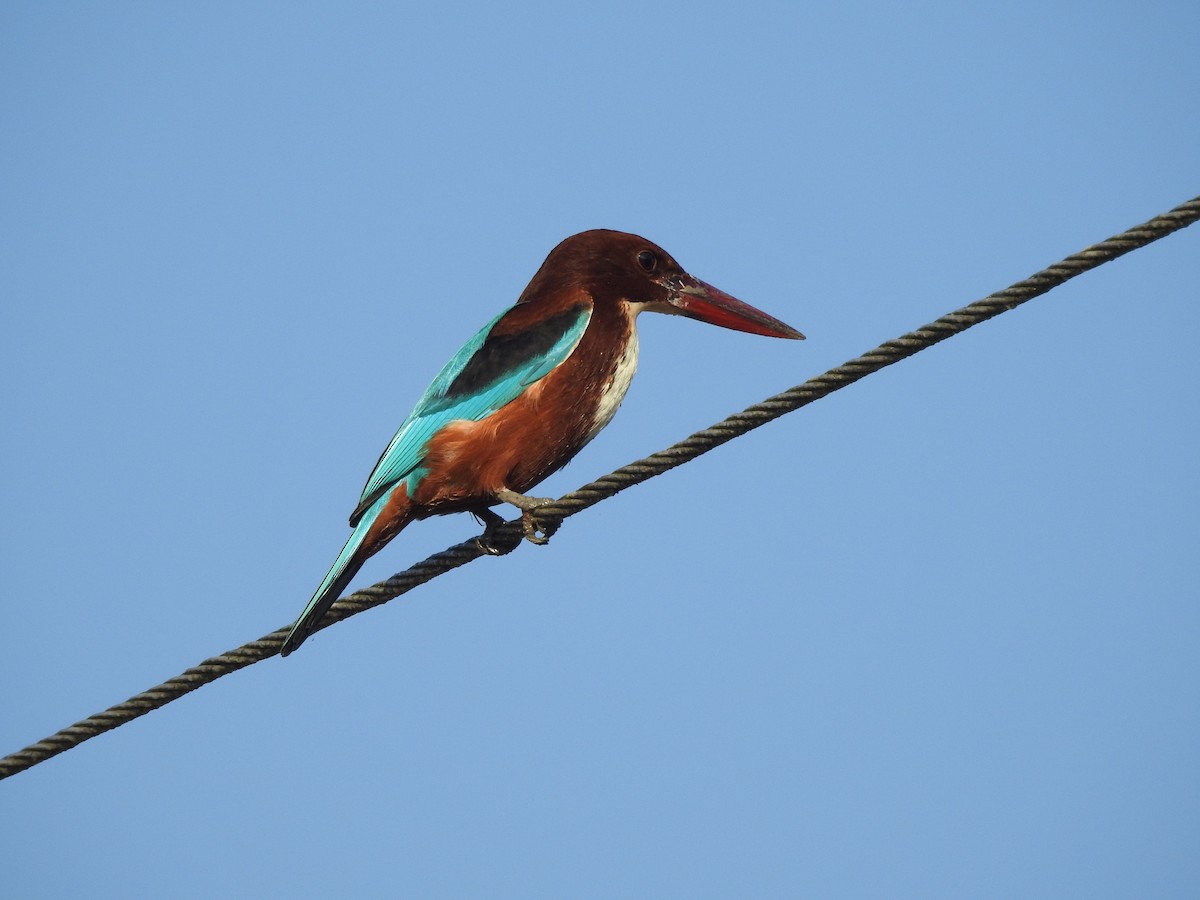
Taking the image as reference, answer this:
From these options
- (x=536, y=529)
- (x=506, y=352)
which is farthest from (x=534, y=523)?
(x=506, y=352)

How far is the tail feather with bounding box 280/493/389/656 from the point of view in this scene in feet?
13.5

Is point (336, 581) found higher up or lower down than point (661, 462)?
lower down

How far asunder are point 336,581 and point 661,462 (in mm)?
1295

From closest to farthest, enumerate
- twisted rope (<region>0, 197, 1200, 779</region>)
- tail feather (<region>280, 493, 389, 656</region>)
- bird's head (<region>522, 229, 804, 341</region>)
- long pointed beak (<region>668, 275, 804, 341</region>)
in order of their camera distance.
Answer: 1. twisted rope (<region>0, 197, 1200, 779</region>)
2. tail feather (<region>280, 493, 389, 656</region>)
3. bird's head (<region>522, 229, 804, 341</region>)
4. long pointed beak (<region>668, 275, 804, 341</region>)

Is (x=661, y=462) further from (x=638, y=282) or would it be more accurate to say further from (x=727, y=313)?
(x=727, y=313)

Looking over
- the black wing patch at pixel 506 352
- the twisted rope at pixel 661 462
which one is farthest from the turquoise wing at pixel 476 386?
the twisted rope at pixel 661 462

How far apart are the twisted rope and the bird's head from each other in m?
1.18

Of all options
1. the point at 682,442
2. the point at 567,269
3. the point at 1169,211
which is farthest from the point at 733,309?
the point at 1169,211

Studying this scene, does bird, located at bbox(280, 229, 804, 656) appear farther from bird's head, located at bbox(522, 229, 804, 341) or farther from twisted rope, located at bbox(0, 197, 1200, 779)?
twisted rope, located at bbox(0, 197, 1200, 779)

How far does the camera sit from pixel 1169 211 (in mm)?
3100

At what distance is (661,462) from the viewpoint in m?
3.67

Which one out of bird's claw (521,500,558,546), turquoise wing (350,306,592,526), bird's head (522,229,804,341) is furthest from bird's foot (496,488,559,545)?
bird's head (522,229,804,341)

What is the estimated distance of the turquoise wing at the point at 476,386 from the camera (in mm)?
4641

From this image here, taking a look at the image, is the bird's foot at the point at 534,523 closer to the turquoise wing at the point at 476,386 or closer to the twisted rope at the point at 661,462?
the twisted rope at the point at 661,462
